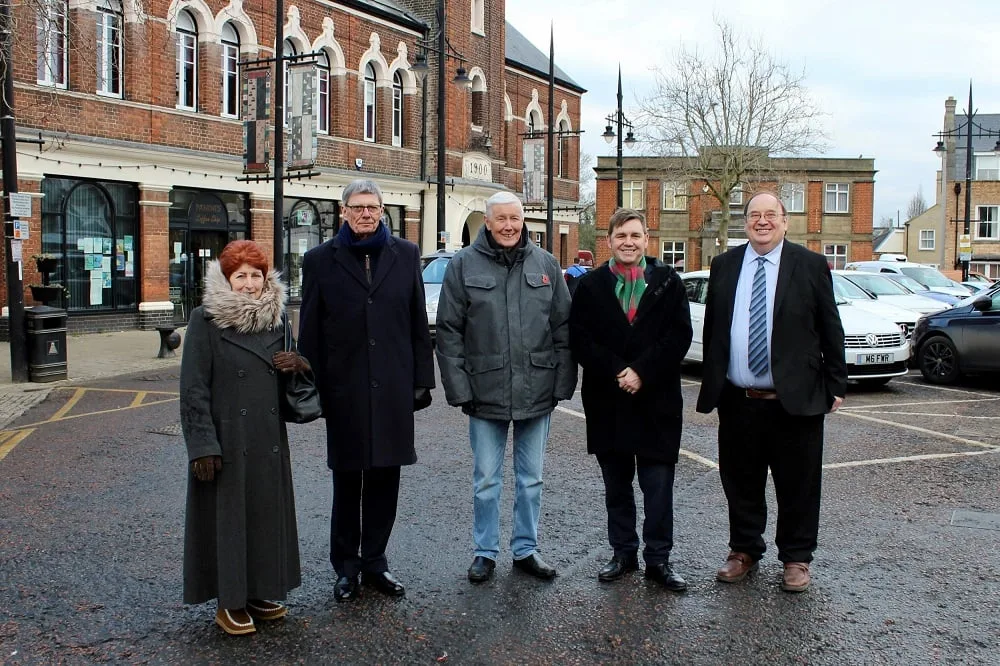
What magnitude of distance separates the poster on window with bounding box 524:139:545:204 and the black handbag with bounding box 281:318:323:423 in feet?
101

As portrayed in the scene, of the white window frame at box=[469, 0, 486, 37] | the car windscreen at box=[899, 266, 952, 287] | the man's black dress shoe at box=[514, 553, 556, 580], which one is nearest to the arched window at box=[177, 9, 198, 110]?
the white window frame at box=[469, 0, 486, 37]

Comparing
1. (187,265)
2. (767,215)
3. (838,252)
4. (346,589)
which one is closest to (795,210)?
(838,252)

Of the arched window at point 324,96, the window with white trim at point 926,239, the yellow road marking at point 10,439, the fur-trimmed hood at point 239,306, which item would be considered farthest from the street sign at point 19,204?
the window with white trim at point 926,239

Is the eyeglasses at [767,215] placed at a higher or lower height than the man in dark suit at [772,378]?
higher

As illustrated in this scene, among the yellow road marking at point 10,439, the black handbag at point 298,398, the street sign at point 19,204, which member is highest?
the street sign at point 19,204

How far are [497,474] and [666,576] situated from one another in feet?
3.25

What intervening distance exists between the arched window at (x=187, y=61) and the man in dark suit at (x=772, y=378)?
66.9ft

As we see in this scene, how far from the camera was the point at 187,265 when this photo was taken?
22.8 meters

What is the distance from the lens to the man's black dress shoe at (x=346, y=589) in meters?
4.58

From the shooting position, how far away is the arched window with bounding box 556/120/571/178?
133 feet

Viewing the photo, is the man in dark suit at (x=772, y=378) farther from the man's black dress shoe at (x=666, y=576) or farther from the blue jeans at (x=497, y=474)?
the blue jeans at (x=497, y=474)

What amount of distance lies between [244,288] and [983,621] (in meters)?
3.68

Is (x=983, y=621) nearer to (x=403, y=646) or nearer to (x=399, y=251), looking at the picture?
(x=403, y=646)

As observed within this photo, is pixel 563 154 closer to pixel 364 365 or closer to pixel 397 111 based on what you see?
pixel 397 111
